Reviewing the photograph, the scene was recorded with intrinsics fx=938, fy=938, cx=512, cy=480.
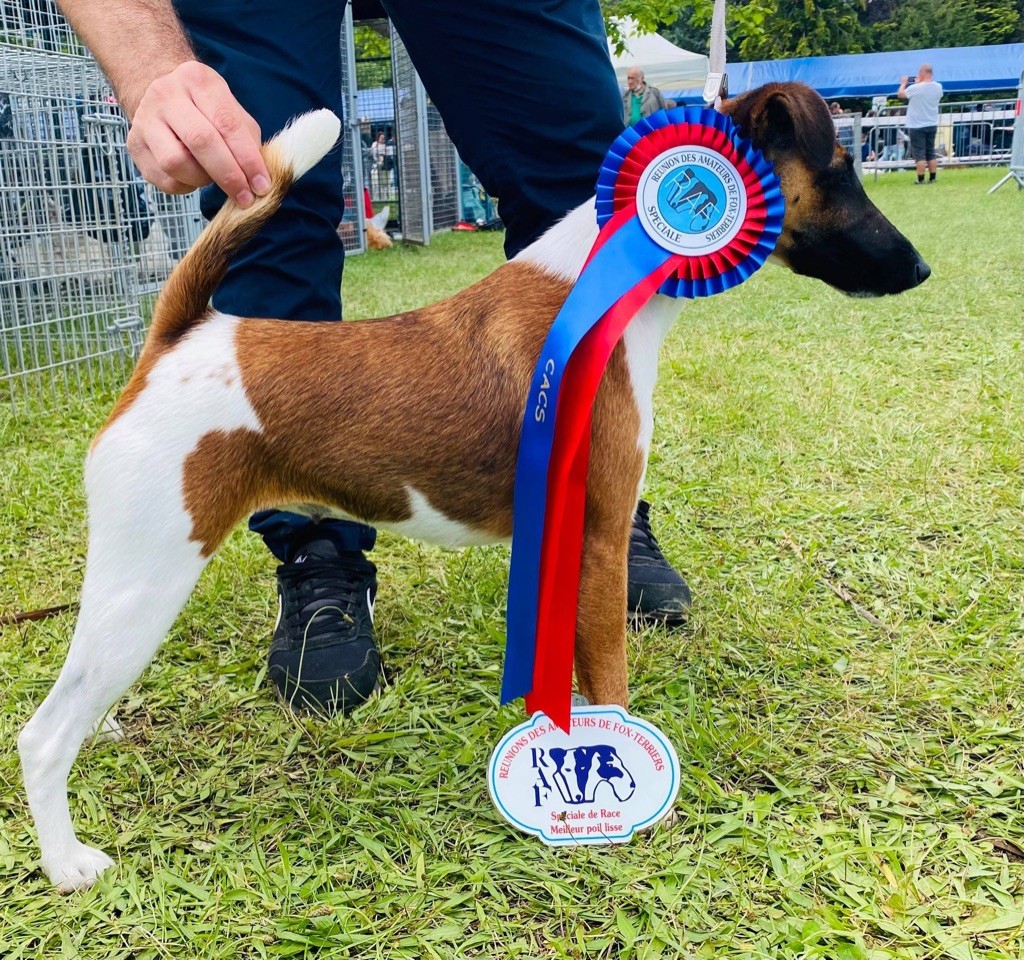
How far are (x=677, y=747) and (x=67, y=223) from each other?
441 centimetres

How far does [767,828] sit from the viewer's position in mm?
1671

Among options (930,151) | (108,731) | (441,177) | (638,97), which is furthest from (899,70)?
(108,731)

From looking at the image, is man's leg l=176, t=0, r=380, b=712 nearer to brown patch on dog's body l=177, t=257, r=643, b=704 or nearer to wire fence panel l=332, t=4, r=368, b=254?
brown patch on dog's body l=177, t=257, r=643, b=704

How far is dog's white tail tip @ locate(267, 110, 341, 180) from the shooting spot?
1552mm

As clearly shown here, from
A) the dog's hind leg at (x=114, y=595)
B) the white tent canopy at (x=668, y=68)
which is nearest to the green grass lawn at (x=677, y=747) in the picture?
the dog's hind leg at (x=114, y=595)

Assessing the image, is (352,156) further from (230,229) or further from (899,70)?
(899,70)

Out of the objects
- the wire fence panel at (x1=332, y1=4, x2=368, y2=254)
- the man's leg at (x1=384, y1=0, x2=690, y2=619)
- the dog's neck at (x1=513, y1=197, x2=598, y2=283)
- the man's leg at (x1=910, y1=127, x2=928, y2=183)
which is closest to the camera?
the dog's neck at (x1=513, y1=197, x2=598, y2=283)

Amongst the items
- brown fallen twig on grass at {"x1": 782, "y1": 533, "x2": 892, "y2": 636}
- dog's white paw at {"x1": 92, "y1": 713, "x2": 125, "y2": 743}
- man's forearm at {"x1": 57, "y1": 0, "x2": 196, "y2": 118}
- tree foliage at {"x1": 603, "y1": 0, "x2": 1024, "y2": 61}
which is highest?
tree foliage at {"x1": 603, "y1": 0, "x2": 1024, "y2": 61}

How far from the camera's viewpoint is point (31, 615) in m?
2.50

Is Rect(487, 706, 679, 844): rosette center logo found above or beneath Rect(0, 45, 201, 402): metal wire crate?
beneath

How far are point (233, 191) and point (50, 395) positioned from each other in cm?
369

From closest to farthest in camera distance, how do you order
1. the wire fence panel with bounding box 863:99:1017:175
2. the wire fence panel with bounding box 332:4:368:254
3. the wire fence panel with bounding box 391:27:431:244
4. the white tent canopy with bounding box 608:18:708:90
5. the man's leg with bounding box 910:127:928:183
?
the wire fence panel with bounding box 332:4:368:254 → the wire fence panel with bounding box 391:27:431:244 → the man's leg with bounding box 910:127:928:183 → the white tent canopy with bounding box 608:18:708:90 → the wire fence panel with bounding box 863:99:1017:175

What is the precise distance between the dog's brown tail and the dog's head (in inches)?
33.6

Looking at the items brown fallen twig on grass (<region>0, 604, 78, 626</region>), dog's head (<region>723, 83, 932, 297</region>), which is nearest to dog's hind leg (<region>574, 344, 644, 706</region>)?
dog's head (<region>723, 83, 932, 297</region>)
